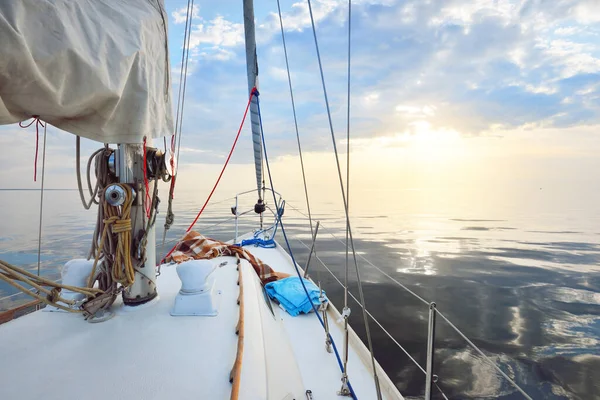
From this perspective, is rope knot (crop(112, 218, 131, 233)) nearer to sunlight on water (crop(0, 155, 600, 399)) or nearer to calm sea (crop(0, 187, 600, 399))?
sunlight on water (crop(0, 155, 600, 399))

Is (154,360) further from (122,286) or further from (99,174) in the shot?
(99,174)

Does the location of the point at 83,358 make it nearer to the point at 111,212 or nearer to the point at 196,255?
the point at 111,212

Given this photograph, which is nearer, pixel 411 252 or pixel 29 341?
pixel 29 341

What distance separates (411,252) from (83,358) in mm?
8794

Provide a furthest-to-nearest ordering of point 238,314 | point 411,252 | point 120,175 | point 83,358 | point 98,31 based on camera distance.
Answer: point 411,252 → point 238,314 → point 120,175 → point 83,358 → point 98,31

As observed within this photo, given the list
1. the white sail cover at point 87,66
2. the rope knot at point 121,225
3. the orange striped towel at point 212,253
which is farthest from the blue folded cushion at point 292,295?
the white sail cover at point 87,66

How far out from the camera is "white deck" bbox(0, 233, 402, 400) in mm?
1309

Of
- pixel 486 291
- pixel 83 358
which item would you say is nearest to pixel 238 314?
pixel 83 358

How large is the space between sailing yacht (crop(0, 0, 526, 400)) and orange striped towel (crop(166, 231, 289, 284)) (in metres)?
1.35

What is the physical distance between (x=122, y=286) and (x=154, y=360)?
65cm

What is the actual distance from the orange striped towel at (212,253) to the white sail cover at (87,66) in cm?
244

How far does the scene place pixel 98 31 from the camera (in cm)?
134

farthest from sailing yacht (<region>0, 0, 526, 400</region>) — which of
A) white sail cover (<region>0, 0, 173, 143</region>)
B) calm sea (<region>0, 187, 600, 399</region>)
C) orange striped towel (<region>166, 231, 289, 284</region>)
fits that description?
calm sea (<region>0, 187, 600, 399</region>)

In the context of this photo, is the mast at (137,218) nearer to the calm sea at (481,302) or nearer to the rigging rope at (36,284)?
the rigging rope at (36,284)
